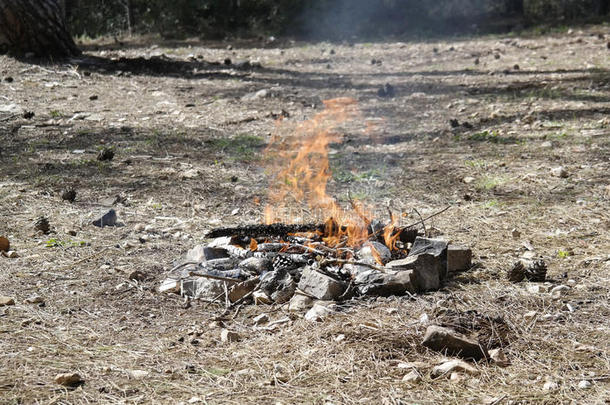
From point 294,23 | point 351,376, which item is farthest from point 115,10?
point 351,376

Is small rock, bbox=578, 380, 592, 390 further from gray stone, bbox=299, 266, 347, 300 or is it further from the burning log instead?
the burning log

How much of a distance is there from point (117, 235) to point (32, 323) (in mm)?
1251

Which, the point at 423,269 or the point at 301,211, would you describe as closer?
the point at 423,269

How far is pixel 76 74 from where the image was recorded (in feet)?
29.5

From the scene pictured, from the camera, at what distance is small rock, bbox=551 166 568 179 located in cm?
509

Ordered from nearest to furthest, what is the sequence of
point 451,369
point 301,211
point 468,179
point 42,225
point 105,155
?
1. point 451,369
2. point 42,225
3. point 301,211
4. point 468,179
5. point 105,155

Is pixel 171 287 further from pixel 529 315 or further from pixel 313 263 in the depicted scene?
pixel 529 315

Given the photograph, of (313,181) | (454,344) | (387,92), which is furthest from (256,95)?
(454,344)

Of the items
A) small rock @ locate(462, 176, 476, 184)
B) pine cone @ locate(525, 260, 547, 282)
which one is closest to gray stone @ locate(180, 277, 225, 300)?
pine cone @ locate(525, 260, 547, 282)

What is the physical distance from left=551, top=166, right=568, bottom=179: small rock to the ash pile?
1.89 meters

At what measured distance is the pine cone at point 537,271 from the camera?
3312 millimetres

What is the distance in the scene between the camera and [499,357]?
2652 millimetres

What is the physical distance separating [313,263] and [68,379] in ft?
4.64

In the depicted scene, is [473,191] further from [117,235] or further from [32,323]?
[32,323]
